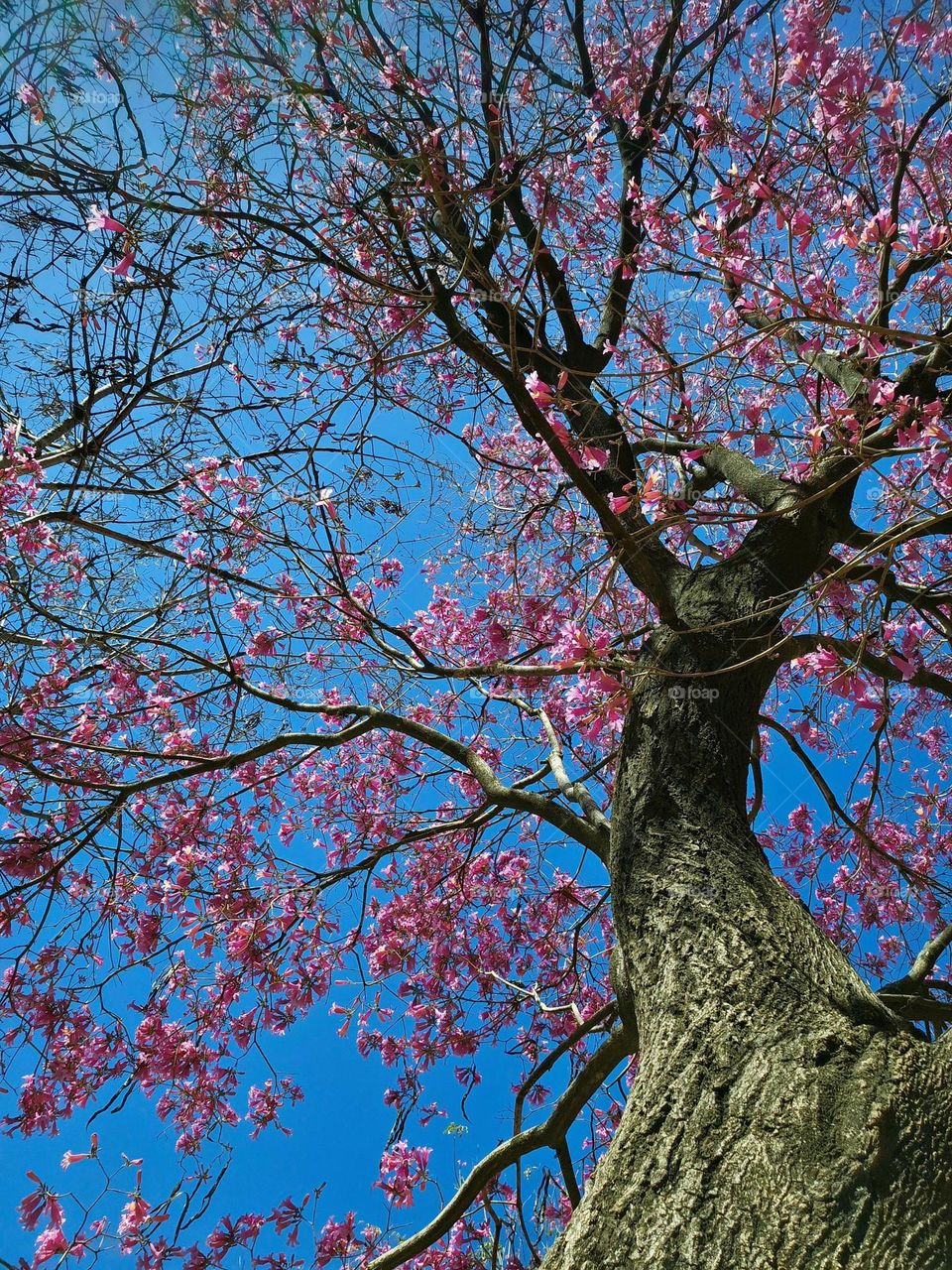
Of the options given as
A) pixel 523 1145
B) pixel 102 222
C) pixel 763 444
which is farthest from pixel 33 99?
pixel 523 1145

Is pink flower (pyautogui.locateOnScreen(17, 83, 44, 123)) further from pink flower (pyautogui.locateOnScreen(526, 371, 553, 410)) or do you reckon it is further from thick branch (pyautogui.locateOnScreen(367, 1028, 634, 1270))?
thick branch (pyautogui.locateOnScreen(367, 1028, 634, 1270))

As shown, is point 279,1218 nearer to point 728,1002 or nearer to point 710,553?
point 728,1002

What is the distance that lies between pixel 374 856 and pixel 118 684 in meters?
1.63

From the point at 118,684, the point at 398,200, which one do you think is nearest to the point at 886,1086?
the point at 398,200

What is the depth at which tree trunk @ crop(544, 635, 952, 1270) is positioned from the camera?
1219 mm

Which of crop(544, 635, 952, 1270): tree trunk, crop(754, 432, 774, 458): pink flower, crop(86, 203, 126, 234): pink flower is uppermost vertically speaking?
crop(86, 203, 126, 234): pink flower

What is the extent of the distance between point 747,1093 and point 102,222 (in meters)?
2.71

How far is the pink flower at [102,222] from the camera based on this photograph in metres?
2.43

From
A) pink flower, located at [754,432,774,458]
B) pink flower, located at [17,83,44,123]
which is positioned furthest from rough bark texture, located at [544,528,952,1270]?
pink flower, located at [17,83,44,123]

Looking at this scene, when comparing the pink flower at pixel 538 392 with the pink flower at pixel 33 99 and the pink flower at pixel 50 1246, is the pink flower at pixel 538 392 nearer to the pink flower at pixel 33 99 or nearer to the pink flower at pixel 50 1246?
the pink flower at pixel 33 99

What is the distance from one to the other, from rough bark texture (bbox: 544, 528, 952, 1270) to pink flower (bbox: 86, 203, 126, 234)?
2243 millimetres

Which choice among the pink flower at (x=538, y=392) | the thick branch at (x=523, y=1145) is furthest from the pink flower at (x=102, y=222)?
the thick branch at (x=523, y=1145)

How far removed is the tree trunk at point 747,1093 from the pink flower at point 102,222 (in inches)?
90.7

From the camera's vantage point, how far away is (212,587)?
11.4 feet
